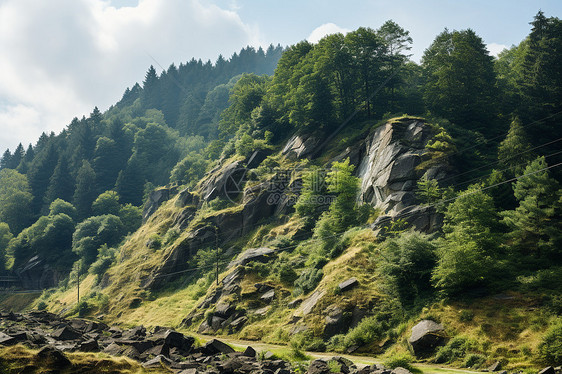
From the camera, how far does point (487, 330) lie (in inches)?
878

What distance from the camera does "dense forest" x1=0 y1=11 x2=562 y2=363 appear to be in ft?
88.9

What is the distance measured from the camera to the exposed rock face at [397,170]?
35031 mm

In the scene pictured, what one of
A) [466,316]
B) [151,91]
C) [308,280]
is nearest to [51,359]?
[308,280]

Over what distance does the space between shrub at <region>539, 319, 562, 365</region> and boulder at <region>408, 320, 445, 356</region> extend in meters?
5.22

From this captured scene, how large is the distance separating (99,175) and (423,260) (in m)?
112

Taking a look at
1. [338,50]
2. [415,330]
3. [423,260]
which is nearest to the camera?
[415,330]

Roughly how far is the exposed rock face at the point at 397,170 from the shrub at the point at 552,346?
1343 centimetres

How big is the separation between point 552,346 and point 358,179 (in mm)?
A: 25874

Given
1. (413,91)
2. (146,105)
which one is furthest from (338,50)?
(146,105)

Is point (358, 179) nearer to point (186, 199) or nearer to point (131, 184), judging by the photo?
point (186, 199)

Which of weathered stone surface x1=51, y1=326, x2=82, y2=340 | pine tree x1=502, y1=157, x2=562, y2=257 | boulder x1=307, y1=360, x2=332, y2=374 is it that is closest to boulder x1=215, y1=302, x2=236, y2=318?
weathered stone surface x1=51, y1=326, x2=82, y2=340

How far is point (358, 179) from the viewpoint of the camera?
42.6 metres

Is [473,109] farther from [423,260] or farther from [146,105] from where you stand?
[146,105]

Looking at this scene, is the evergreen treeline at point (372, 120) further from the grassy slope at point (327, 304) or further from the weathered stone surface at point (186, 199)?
the weathered stone surface at point (186, 199)
